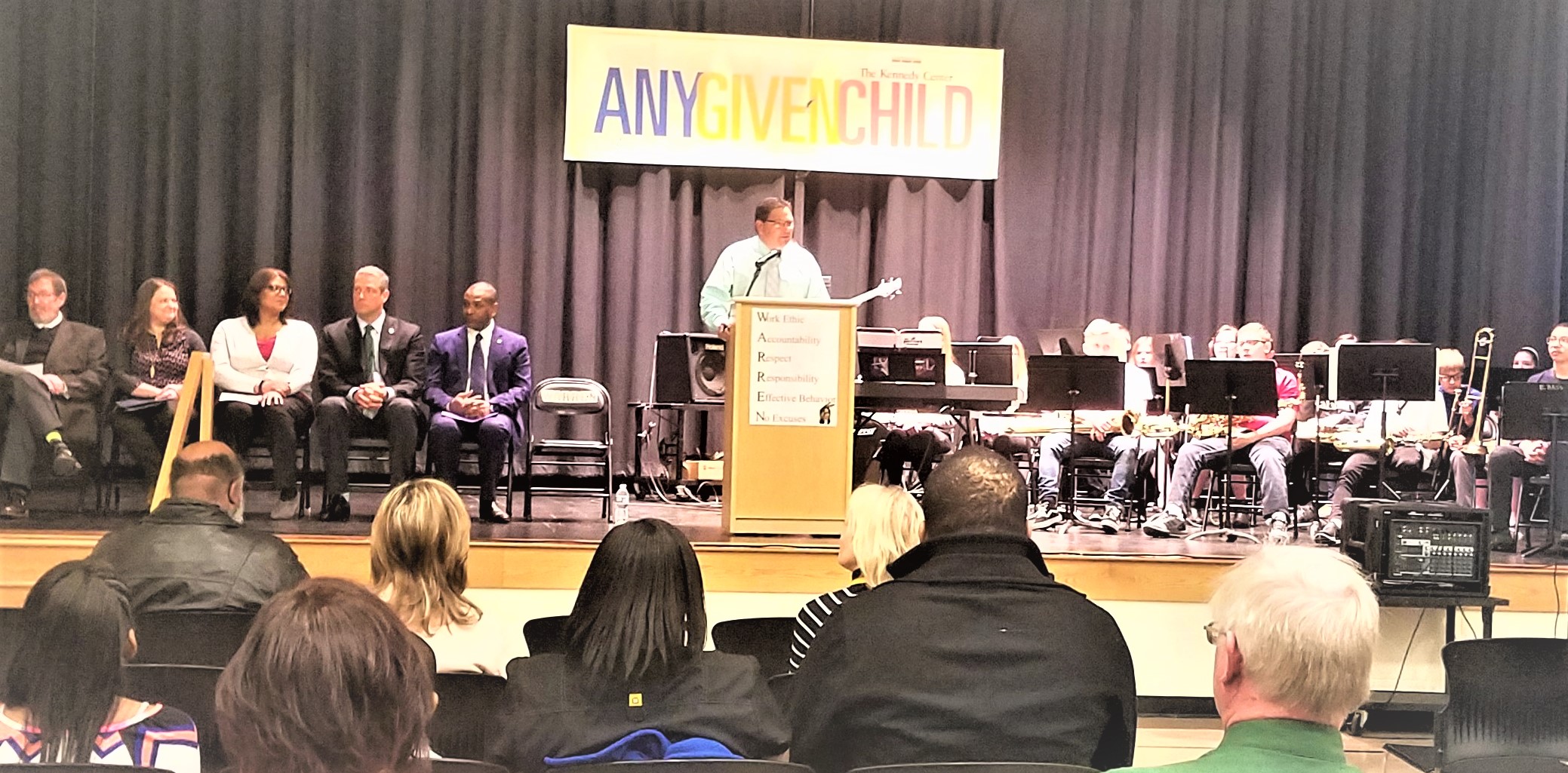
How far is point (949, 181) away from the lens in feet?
29.0

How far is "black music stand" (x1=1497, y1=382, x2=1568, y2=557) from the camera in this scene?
6098 millimetres

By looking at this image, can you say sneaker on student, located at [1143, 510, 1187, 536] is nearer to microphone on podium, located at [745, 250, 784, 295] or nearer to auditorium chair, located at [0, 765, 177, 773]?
microphone on podium, located at [745, 250, 784, 295]

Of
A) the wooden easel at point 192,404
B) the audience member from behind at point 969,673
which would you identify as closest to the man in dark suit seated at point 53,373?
the wooden easel at point 192,404

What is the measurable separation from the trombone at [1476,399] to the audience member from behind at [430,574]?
583 centimetres

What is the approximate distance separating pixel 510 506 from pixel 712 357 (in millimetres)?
1249

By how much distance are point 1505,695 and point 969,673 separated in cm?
195

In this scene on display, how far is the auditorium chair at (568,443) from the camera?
21.2 feet

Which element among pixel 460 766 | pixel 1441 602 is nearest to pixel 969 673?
pixel 460 766

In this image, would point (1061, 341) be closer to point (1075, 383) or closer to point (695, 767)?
point (1075, 383)

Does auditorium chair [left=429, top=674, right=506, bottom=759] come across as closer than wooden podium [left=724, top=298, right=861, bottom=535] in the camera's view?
Yes

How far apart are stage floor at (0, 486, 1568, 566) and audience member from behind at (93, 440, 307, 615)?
189 centimetres

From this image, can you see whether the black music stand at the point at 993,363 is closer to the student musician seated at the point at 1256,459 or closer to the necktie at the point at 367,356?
the student musician seated at the point at 1256,459

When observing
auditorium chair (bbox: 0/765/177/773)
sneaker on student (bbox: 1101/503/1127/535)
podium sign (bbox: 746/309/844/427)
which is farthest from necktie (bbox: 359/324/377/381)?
auditorium chair (bbox: 0/765/177/773)

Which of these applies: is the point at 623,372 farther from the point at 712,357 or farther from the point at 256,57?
the point at 256,57
